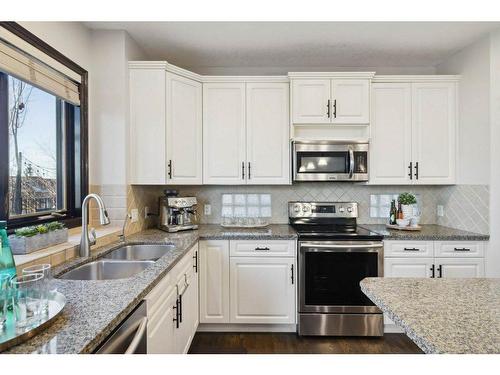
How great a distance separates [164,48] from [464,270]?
3.28m

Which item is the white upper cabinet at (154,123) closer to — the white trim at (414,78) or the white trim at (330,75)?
the white trim at (330,75)

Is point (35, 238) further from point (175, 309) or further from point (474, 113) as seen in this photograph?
point (474, 113)

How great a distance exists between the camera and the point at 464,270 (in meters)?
2.54

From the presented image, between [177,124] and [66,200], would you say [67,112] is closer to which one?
[66,200]

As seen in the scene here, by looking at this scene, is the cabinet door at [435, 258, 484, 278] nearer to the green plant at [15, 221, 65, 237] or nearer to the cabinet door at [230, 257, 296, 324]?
the cabinet door at [230, 257, 296, 324]

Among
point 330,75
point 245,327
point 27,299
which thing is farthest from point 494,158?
point 27,299

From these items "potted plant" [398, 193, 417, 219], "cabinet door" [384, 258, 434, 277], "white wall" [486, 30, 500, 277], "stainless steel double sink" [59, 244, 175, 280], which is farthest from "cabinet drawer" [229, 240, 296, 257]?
"white wall" [486, 30, 500, 277]

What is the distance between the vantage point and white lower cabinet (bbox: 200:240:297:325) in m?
2.59

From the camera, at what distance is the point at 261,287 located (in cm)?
260

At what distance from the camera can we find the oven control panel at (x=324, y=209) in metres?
3.12

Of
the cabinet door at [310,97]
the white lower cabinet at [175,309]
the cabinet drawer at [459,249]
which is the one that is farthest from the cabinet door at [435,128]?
the white lower cabinet at [175,309]

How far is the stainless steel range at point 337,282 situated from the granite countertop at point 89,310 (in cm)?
129

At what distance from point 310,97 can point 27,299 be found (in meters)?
2.55
